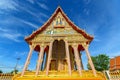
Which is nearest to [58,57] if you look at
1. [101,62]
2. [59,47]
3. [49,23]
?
[59,47]

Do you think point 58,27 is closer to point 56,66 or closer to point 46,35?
point 46,35

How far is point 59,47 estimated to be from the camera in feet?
65.1

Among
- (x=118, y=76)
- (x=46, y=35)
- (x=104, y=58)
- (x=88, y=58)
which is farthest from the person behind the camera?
(x=104, y=58)

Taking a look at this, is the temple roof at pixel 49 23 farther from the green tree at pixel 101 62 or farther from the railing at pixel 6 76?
the green tree at pixel 101 62

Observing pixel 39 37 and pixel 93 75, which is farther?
pixel 39 37

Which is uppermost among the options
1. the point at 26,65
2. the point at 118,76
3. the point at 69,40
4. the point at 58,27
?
the point at 58,27

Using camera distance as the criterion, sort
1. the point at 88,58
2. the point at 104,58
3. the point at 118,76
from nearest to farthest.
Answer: the point at 118,76 → the point at 88,58 → the point at 104,58

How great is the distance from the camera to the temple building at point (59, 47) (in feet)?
50.9

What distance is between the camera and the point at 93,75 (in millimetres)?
15281

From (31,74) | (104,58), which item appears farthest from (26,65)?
(104,58)

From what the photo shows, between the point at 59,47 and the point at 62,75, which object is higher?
the point at 59,47

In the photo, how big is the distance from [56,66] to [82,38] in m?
5.13

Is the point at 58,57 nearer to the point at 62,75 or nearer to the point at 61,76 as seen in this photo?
the point at 62,75

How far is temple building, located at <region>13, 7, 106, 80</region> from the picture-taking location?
50.9 ft
